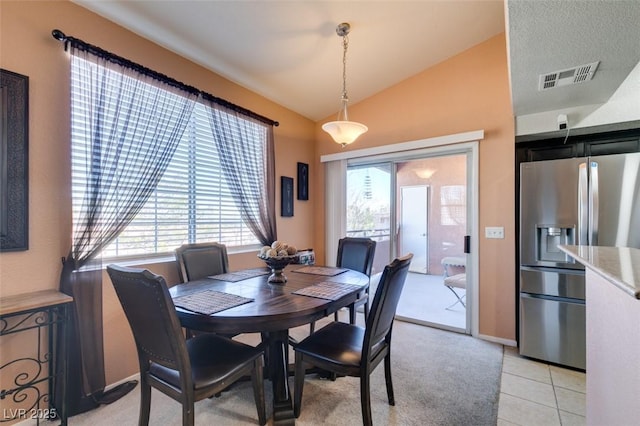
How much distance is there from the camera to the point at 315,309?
5.20 ft

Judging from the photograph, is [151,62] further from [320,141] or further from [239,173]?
[320,141]

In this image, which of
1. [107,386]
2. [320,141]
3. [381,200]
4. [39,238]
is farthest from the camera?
[320,141]

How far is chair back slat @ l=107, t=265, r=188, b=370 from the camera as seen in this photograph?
1294 mm

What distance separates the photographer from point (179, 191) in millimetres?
2705

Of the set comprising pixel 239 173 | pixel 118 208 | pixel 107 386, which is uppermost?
pixel 239 173

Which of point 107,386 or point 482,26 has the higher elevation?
point 482,26

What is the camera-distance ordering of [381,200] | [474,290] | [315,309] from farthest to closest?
[381,200] → [474,290] → [315,309]

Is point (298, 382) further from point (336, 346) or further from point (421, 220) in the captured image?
point (421, 220)

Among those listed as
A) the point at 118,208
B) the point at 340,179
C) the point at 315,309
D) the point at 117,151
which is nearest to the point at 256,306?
the point at 315,309

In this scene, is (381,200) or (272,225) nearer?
(272,225)

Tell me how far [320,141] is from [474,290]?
111 inches

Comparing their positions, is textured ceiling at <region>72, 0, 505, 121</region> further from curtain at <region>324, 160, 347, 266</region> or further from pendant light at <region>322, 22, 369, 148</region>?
curtain at <region>324, 160, 347, 266</region>

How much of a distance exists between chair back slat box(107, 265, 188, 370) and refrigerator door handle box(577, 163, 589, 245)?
9.98ft

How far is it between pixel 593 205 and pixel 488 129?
118 centimetres
